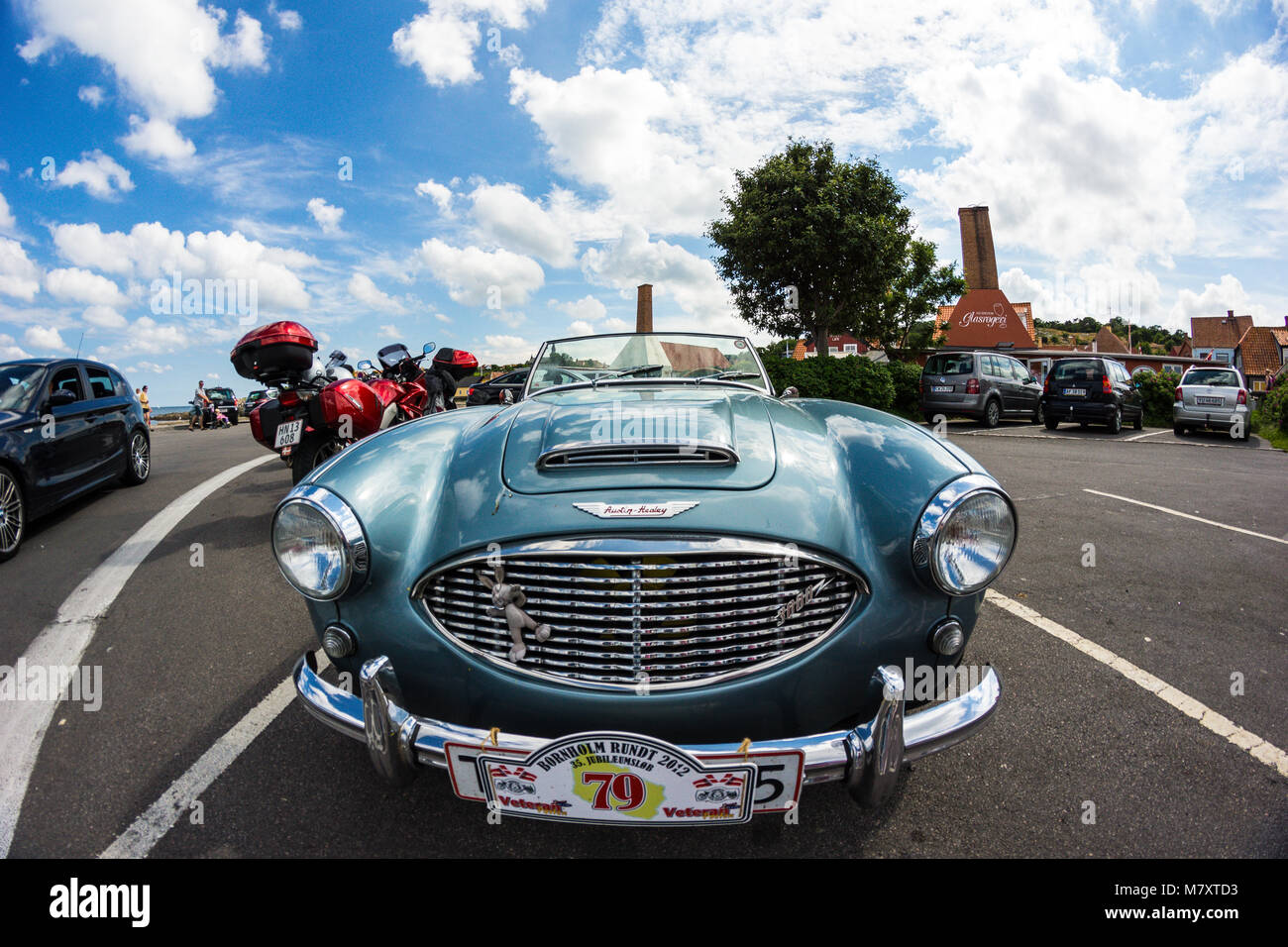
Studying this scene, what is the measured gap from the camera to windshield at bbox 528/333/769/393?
11.5 ft

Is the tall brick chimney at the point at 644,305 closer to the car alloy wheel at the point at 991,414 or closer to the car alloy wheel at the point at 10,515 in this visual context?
the car alloy wheel at the point at 991,414

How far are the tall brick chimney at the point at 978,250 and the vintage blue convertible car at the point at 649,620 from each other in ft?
179

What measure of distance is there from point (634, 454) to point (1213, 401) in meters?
16.2

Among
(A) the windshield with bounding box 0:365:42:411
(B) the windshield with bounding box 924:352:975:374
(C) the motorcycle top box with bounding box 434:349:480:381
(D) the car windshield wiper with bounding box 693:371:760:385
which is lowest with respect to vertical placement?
(D) the car windshield wiper with bounding box 693:371:760:385

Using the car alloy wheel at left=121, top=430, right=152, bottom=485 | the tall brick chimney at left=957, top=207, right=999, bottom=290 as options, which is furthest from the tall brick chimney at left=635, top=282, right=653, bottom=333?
the tall brick chimney at left=957, top=207, right=999, bottom=290

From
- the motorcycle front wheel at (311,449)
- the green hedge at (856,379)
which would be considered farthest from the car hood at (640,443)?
the green hedge at (856,379)

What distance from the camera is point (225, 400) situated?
27.1 meters

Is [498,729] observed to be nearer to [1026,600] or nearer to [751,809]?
[751,809]

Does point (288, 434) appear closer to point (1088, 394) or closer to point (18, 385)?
point (18, 385)

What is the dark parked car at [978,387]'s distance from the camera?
46.3ft

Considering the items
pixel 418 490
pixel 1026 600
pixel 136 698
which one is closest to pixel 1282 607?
pixel 1026 600

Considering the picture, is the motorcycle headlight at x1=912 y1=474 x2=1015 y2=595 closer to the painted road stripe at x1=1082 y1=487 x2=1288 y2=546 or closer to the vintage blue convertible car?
the vintage blue convertible car

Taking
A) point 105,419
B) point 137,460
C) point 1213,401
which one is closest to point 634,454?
point 105,419

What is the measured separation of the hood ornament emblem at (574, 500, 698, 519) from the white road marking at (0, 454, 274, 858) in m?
1.92
